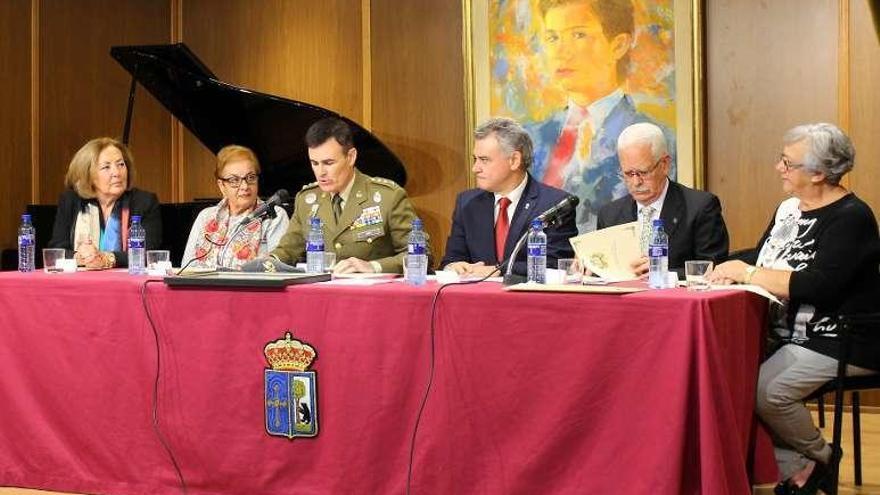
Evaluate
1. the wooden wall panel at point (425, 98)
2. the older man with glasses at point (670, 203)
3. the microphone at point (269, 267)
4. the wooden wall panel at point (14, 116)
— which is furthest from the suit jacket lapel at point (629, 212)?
the wooden wall panel at point (14, 116)

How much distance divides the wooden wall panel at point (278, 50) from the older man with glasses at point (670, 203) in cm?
318

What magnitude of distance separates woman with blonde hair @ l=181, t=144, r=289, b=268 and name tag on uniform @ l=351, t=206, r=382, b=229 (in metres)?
0.42

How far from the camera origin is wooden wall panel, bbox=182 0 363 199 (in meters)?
6.81

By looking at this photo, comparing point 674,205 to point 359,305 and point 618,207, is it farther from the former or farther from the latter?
point 359,305

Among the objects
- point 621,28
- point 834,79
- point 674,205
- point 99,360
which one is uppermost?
point 621,28

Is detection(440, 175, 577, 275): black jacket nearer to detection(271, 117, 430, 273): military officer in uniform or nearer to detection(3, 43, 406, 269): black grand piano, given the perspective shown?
detection(271, 117, 430, 273): military officer in uniform

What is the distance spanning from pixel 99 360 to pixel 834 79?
11.8 feet

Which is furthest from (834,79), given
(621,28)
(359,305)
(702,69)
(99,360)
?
(99,360)

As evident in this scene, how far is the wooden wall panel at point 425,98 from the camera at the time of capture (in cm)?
646

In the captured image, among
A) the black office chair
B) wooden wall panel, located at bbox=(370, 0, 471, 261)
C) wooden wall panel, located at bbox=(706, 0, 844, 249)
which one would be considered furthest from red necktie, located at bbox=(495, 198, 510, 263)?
wooden wall panel, located at bbox=(370, 0, 471, 261)

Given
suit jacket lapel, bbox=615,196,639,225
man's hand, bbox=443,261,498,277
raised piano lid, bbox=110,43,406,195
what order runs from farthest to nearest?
1. raised piano lid, bbox=110,43,406,195
2. suit jacket lapel, bbox=615,196,639,225
3. man's hand, bbox=443,261,498,277

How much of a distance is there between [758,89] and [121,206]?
308cm

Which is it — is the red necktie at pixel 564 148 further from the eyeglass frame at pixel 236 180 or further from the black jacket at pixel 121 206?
the black jacket at pixel 121 206

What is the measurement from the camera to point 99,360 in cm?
363
